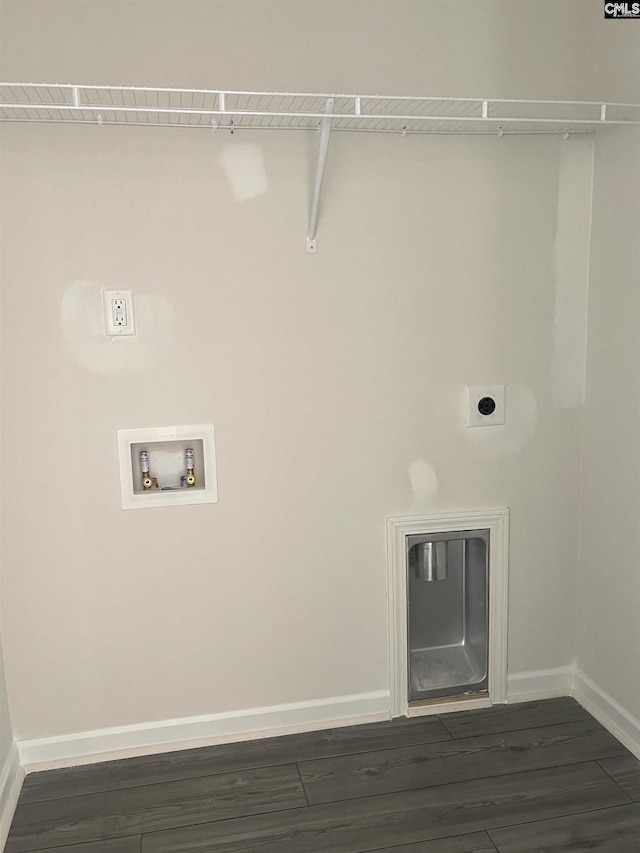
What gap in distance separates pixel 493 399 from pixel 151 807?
1.61m

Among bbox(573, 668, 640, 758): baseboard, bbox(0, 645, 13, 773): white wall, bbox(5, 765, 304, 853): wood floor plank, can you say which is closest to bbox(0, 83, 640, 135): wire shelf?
bbox(0, 645, 13, 773): white wall

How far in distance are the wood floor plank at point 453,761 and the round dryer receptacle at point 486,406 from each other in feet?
3.47

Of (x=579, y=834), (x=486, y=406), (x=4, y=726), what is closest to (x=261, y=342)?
(x=486, y=406)

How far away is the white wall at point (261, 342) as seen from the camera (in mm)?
2129

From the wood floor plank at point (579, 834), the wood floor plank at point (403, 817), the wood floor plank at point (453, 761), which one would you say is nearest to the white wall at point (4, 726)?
the wood floor plank at point (403, 817)

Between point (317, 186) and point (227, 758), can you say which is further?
point (227, 758)

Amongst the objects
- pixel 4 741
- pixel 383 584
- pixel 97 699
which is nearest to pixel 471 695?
pixel 383 584

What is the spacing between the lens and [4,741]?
216 centimetres

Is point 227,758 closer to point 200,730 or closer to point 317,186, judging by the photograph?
point 200,730

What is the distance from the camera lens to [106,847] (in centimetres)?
196

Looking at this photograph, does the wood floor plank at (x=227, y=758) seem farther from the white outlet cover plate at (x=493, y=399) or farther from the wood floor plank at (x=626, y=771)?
the white outlet cover plate at (x=493, y=399)

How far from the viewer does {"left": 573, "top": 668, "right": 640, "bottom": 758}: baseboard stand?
2336mm

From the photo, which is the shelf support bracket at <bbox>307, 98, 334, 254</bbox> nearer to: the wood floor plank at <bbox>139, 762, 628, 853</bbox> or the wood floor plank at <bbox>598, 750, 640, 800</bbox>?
the wood floor plank at <bbox>139, 762, 628, 853</bbox>

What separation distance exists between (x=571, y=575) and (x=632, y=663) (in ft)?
1.22
